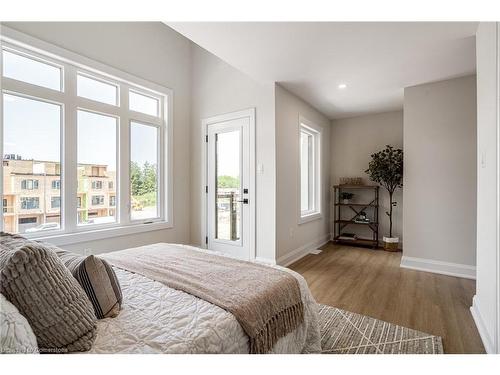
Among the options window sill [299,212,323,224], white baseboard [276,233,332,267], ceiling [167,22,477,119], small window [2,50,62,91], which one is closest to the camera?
ceiling [167,22,477,119]

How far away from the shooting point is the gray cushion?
1.09 m

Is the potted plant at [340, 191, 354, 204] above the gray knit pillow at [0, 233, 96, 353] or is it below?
above

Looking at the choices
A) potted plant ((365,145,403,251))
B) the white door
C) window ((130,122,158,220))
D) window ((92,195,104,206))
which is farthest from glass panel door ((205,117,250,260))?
potted plant ((365,145,403,251))

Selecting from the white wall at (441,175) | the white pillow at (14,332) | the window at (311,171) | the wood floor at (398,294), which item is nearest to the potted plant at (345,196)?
the window at (311,171)

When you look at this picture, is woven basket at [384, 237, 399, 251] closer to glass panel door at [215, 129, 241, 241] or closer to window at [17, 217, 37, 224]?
glass panel door at [215, 129, 241, 241]

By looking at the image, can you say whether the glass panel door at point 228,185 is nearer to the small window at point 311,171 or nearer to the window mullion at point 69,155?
the small window at point 311,171

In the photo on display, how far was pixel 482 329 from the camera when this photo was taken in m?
1.86

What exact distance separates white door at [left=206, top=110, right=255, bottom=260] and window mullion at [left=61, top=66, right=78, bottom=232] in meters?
1.77

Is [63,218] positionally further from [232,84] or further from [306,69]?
[306,69]

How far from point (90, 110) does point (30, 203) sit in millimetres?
A: 1190

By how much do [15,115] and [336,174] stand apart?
501 cm

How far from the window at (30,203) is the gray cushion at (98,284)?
1946 millimetres

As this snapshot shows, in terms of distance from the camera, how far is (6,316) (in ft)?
2.45
